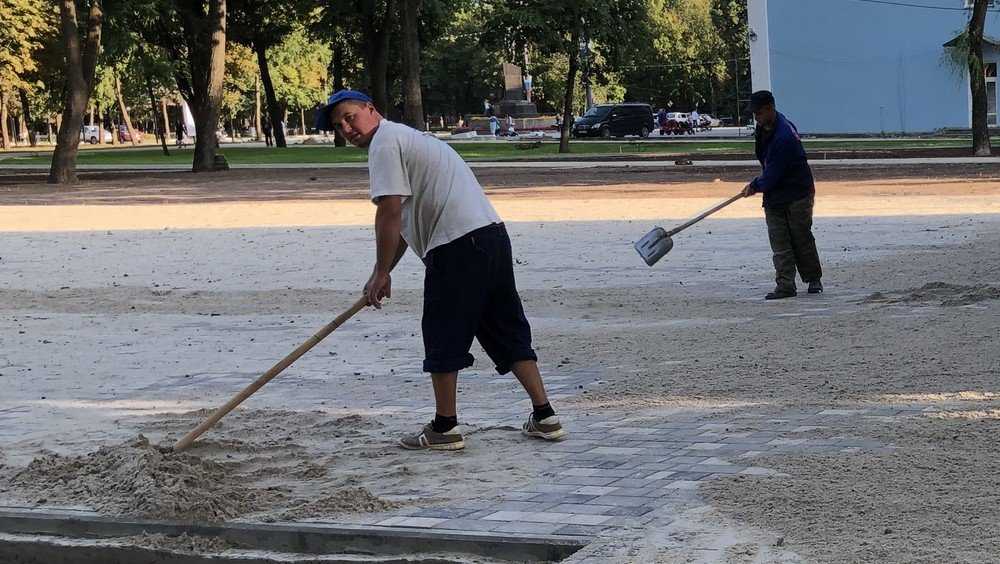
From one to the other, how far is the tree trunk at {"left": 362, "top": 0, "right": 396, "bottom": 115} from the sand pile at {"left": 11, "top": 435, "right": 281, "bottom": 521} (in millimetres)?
47976

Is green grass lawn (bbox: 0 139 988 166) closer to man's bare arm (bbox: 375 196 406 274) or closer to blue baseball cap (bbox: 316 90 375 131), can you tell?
blue baseball cap (bbox: 316 90 375 131)

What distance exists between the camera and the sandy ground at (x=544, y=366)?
210 inches

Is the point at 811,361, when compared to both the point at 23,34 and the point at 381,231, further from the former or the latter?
the point at 23,34

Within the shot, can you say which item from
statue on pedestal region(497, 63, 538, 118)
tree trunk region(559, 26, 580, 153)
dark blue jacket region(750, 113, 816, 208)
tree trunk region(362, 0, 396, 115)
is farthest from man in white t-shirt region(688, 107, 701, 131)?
dark blue jacket region(750, 113, 816, 208)

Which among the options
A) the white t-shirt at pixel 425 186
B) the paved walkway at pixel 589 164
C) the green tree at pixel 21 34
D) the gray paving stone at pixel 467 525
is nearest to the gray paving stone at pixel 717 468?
the gray paving stone at pixel 467 525

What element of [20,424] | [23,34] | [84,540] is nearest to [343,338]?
[20,424]

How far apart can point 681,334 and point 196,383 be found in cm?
341

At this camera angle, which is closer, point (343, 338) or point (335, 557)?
point (335, 557)

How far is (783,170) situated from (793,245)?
64 centimetres

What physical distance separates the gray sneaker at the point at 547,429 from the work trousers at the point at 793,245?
538 cm

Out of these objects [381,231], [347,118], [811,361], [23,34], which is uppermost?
[23,34]

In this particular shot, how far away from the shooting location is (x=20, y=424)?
7.54m

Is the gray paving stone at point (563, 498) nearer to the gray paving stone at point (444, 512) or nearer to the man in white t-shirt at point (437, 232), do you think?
the gray paving stone at point (444, 512)

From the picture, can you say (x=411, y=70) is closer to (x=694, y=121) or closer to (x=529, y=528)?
(x=694, y=121)
